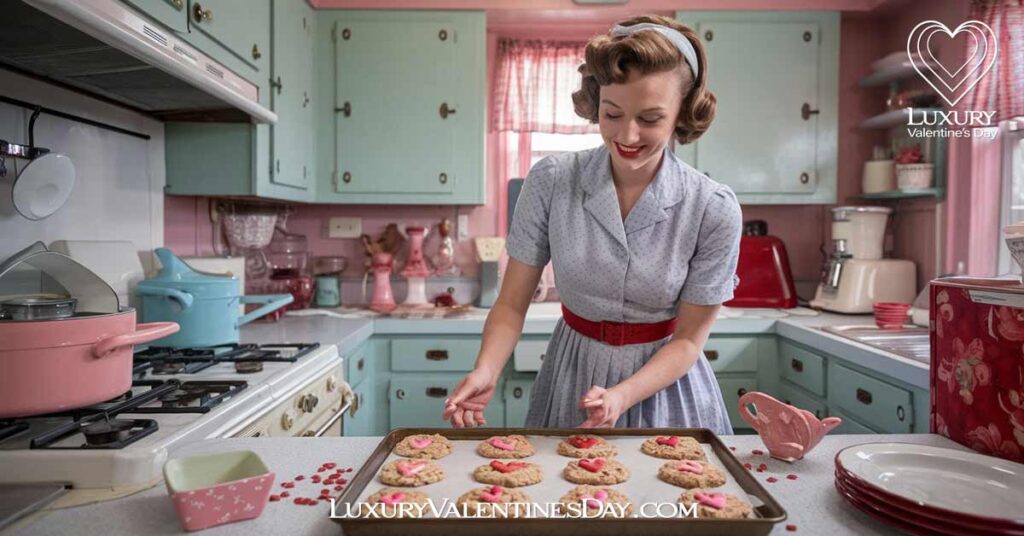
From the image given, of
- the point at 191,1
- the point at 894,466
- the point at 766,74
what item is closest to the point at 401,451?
the point at 894,466

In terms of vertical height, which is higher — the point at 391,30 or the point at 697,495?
the point at 391,30

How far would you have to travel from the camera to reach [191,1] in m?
1.75

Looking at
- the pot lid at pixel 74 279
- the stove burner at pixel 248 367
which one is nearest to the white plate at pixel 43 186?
the pot lid at pixel 74 279

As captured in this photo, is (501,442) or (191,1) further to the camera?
(191,1)

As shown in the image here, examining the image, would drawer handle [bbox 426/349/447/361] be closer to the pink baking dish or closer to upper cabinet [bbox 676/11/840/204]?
upper cabinet [bbox 676/11/840/204]

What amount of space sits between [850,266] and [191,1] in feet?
8.38

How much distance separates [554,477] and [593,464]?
0.06 metres

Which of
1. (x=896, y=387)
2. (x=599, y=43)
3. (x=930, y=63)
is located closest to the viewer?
(x=599, y=43)

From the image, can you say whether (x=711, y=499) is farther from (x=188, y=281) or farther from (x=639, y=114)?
(x=188, y=281)

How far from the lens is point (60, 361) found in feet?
3.43

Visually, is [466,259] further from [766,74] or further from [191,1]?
[191,1]

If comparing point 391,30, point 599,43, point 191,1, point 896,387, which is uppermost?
point 391,30

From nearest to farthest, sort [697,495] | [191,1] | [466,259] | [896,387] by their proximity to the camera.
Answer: [697,495], [191,1], [896,387], [466,259]

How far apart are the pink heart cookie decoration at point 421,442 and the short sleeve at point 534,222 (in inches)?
18.3
